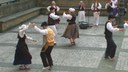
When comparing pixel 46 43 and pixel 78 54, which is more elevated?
pixel 46 43

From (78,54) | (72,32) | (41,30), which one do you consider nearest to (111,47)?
(78,54)

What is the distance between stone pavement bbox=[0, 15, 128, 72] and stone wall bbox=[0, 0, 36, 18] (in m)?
1.98

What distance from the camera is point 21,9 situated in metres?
22.0

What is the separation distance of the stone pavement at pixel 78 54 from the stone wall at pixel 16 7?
1985 mm

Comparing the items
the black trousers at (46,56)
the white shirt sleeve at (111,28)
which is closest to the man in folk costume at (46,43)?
the black trousers at (46,56)

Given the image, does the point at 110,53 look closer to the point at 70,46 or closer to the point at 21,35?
the point at 70,46

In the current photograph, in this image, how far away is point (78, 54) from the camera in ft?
41.4

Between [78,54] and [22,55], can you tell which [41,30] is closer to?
[22,55]

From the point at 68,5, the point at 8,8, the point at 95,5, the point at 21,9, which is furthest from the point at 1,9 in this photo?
the point at 68,5

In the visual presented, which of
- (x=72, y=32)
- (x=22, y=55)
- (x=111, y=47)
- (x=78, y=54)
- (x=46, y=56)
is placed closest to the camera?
(x=22, y=55)

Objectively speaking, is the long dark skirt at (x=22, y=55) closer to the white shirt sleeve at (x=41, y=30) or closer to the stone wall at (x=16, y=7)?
the white shirt sleeve at (x=41, y=30)

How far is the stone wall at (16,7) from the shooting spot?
18.8m

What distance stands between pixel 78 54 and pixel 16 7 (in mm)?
9601

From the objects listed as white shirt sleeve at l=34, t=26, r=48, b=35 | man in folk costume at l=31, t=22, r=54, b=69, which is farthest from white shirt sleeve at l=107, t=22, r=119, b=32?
white shirt sleeve at l=34, t=26, r=48, b=35
